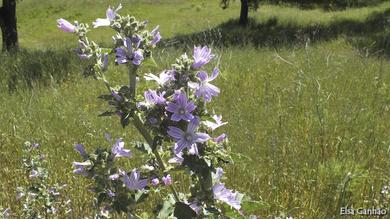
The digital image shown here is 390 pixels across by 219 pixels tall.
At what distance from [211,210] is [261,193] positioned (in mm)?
1601

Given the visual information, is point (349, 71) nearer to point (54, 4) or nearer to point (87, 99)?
point (87, 99)


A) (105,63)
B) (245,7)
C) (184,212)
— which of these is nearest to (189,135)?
(184,212)

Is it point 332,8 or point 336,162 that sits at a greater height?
point 336,162

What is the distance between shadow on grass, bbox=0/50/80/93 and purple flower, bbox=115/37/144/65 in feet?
18.9

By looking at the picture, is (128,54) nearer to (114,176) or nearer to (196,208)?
(114,176)

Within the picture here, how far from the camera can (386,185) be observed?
289 cm

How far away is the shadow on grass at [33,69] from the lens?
Result: 738cm

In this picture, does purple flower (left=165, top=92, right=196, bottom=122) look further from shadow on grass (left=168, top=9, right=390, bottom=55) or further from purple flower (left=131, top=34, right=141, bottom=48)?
shadow on grass (left=168, top=9, right=390, bottom=55)

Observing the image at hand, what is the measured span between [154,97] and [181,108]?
11 cm

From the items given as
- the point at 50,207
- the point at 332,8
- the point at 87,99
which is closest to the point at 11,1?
the point at 87,99

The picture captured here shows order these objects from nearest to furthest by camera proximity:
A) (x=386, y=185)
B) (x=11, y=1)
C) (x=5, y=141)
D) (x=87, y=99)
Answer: (x=386, y=185), (x=5, y=141), (x=87, y=99), (x=11, y=1)

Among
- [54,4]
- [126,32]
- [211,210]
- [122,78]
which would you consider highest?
[126,32]

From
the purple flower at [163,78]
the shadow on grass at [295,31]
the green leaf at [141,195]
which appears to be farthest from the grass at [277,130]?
the shadow on grass at [295,31]

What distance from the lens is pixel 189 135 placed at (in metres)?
1.40
